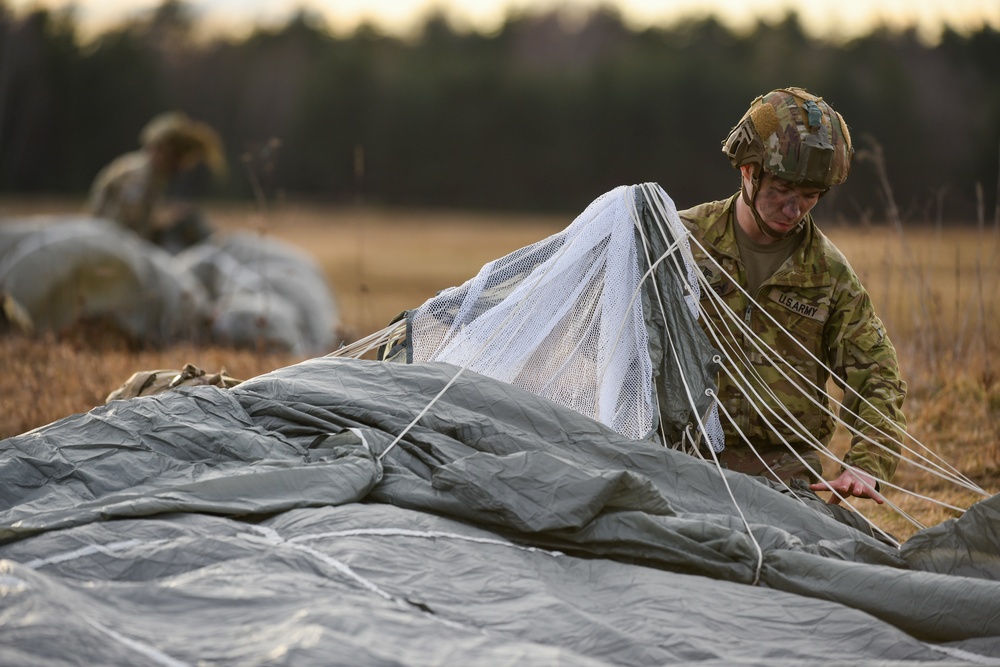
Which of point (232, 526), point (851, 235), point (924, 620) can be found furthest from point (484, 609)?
point (851, 235)

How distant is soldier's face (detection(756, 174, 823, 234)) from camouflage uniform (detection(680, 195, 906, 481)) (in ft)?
0.46

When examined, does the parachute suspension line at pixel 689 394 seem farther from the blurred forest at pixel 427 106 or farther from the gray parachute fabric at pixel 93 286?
the blurred forest at pixel 427 106

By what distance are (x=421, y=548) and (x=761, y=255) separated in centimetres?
177

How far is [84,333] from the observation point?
A: 24.2ft

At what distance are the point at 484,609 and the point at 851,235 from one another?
5.55 metres

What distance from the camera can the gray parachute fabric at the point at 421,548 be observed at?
210 cm

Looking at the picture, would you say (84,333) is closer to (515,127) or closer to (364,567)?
(364,567)

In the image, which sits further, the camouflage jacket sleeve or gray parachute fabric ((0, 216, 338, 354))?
gray parachute fabric ((0, 216, 338, 354))

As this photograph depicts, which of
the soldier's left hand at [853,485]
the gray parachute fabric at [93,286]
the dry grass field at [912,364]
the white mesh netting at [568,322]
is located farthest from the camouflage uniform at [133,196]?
the soldier's left hand at [853,485]

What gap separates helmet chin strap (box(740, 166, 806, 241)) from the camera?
141 inches

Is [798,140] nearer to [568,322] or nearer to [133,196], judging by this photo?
[568,322]

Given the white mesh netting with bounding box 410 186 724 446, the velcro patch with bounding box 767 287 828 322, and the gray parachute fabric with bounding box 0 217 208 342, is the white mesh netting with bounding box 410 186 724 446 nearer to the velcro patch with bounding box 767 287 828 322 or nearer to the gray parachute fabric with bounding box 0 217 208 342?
the velcro patch with bounding box 767 287 828 322

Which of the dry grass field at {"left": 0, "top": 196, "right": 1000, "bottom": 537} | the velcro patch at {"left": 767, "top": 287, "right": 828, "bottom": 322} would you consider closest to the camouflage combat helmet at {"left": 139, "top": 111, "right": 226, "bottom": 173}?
the dry grass field at {"left": 0, "top": 196, "right": 1000, "bottom": 537}

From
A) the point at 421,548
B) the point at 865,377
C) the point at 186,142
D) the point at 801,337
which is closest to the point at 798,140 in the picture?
the point at 801,337
